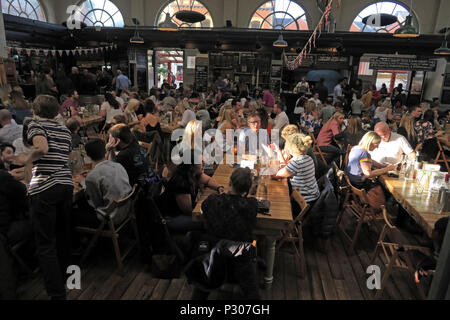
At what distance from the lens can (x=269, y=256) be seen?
274 centimetres

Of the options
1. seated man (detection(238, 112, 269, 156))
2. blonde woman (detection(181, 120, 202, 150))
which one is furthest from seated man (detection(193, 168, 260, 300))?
seated man (detection(238, 112, 269, 156))

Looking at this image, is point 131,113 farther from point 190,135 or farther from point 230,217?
point 230,217

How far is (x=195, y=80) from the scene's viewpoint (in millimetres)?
14438

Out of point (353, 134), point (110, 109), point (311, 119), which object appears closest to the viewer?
point (353, 134)

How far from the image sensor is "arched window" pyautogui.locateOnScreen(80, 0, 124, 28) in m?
14.8

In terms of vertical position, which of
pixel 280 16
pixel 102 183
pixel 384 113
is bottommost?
pixel 102 183

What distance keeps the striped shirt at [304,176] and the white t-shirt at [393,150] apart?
143 cm

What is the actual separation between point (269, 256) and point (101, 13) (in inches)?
620

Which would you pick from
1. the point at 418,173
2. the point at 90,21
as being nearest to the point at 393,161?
the point at 418,173

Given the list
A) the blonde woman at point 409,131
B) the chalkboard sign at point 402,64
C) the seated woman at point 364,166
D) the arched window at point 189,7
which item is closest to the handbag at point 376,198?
the seated woman at point 364,166

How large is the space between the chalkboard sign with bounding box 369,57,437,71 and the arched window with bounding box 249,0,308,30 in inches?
141

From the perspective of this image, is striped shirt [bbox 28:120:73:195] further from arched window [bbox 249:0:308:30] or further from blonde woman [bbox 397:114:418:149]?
arched window [bbox 249:0:308:30]

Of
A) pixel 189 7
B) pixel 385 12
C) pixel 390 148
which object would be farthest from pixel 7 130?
pixel 385 12

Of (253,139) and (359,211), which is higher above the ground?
(253,139)
